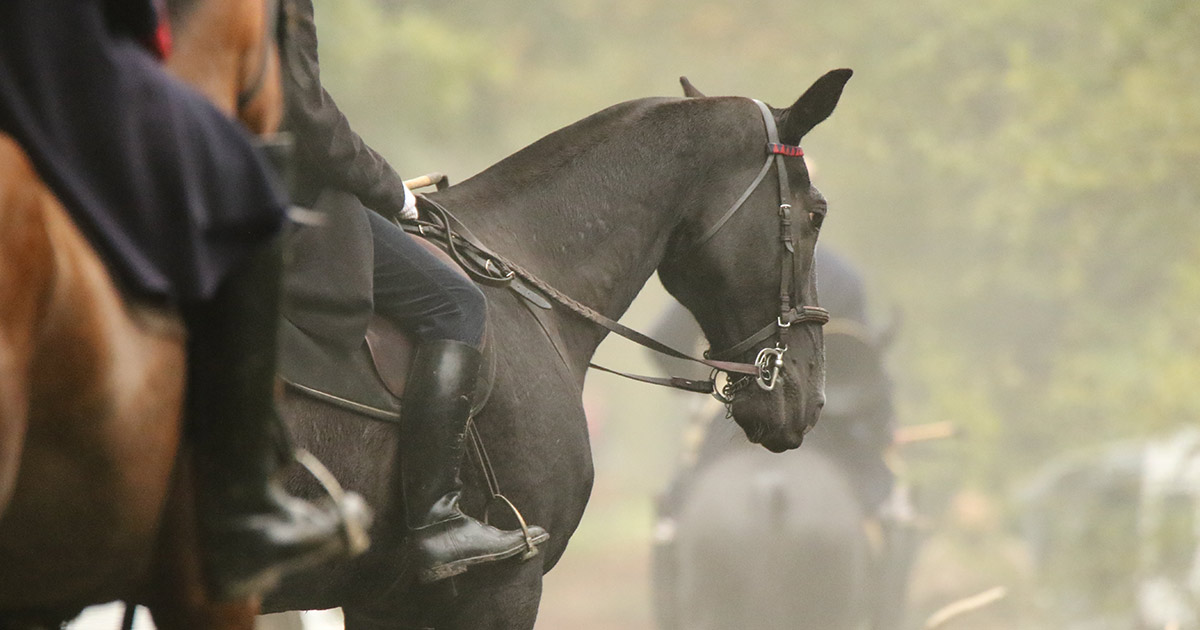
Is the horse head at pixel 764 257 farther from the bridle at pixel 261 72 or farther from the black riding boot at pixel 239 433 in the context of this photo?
the black riding boot at pixel 239 433

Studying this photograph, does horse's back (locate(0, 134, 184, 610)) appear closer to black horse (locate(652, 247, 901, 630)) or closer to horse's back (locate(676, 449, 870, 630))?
black horse (locate(652, 247, 901, 630))

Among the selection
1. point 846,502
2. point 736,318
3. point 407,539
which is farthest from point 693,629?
point 407,539

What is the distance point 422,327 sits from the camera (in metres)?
3.81

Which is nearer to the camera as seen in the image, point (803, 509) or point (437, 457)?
point (437, 457)

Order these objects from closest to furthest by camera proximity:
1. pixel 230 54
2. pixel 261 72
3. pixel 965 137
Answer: pixel 230 54, pixel 261 72, pixel 965 137

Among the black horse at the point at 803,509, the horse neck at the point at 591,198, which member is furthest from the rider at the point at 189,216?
the black horse at the point at 803,509

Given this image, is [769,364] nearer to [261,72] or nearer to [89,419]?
[261,72]

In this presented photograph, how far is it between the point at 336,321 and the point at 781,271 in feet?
4.84

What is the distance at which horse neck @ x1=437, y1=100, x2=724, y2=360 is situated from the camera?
14.4 feet

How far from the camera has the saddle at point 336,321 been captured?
3.50 metres

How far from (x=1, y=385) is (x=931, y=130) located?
1761cm

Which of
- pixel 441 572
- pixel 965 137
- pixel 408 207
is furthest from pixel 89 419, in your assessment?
pixel 965 137

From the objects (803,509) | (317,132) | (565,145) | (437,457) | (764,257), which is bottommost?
(437,457)

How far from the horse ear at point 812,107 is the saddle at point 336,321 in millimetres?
1431
